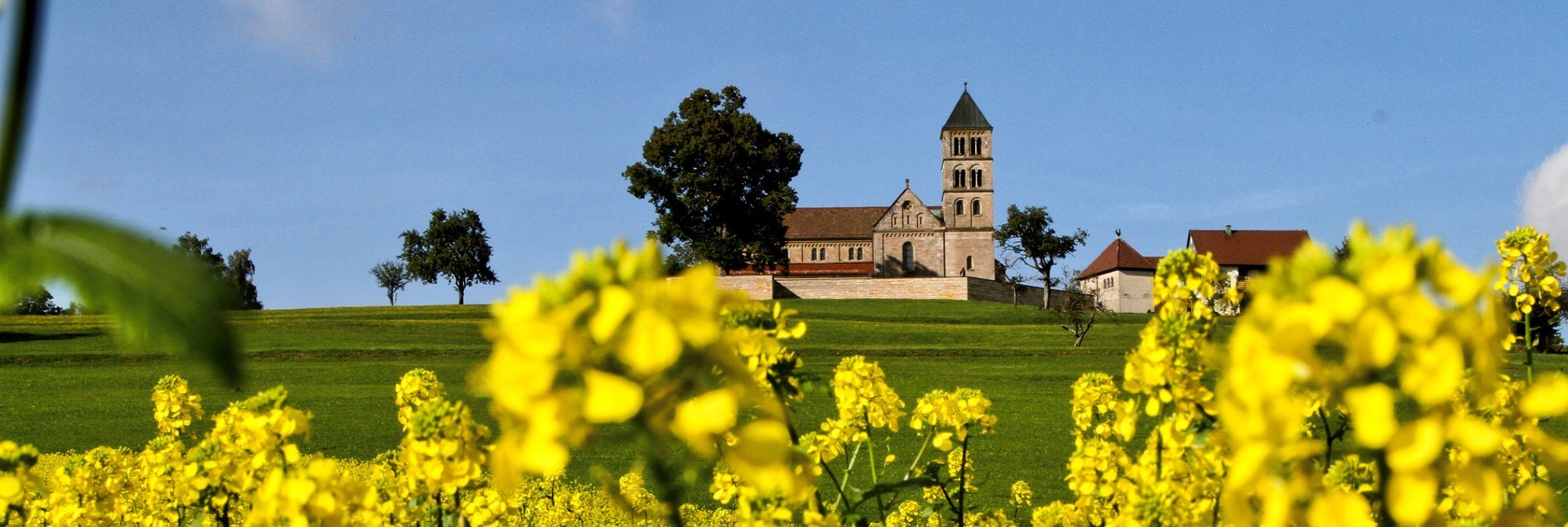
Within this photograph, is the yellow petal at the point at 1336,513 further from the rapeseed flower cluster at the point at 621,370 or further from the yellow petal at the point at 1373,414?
the rapeseed flower cluster at the point at 621,370

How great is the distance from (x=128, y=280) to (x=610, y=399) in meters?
0.39

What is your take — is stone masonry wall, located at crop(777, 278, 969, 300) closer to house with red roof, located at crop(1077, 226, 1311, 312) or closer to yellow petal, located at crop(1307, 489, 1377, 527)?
house with red roof, located at crop(1077, 226, 1311, 312)

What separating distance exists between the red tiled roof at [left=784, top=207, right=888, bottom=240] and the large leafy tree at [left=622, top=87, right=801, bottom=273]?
27.7 m

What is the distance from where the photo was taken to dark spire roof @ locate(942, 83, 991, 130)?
Answer: 73188mm

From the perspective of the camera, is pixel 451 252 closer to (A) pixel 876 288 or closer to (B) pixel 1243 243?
(A) pixel 876 288

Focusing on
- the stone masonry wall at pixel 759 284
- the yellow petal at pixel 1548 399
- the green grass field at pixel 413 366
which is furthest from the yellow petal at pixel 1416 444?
the stone masonry wall at pixel 759 284

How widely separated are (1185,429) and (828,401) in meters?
16.6

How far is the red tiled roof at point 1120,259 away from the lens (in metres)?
70.8

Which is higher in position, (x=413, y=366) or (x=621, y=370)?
(x=621, y=370)

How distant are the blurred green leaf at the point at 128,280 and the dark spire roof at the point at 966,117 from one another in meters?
74.1

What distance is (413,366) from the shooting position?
25.4m

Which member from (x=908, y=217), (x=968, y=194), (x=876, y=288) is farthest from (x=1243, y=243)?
(x=876, y=288)

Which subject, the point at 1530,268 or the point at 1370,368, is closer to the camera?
the point at 1370,368

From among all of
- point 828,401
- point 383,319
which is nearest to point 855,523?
point 828,401
